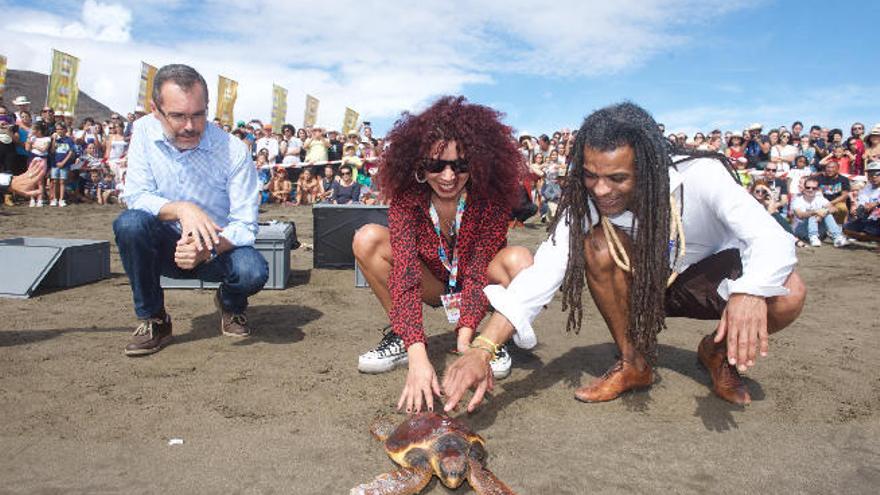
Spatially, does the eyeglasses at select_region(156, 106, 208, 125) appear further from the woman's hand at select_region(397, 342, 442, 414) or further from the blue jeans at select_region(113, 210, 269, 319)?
the woman's hand at select_region(397, 342, 442, 414)

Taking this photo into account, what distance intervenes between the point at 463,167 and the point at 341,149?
11.6 metres

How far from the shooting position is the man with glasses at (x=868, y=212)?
26.8ft

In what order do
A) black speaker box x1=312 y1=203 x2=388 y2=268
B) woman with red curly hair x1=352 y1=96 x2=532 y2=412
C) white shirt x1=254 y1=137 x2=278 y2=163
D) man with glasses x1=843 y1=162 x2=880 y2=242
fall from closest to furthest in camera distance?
woman with red curly hair x1=352 y1=96 x2=532 y2=412
black speaker box x1=312 y1=203 x2=388 y2=268
man with glasses x1=843 y1=162 x2=880 y2=242
white shirt x1=254 y1=137 x2=278 y2=163

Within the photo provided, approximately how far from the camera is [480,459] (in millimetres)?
1851

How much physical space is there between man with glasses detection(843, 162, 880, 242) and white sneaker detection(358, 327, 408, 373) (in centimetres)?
818

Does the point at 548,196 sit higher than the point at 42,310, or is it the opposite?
the point at 548,196

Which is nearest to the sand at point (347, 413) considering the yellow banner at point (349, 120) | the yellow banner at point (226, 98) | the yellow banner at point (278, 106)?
the yellow banner at point (226, 98)

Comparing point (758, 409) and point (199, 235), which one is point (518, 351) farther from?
point (199, 235)

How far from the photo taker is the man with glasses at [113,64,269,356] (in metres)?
2.86

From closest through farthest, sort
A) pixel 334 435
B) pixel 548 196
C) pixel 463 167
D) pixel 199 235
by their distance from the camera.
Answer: pixel 334 435
pixel 463 167
pixel 199 235
pixel 548 196

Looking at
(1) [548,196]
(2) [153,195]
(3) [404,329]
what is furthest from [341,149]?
(3) [404,329]

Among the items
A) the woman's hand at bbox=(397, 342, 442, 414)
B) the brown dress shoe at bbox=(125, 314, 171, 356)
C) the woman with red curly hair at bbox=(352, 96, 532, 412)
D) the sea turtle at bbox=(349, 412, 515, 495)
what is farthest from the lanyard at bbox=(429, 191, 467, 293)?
the brown dress shoe at bbox=(125, 314, 171, 356)

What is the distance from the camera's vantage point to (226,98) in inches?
725

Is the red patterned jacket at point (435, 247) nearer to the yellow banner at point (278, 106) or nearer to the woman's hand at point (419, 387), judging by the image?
the woman's hand at point (419, 387)
